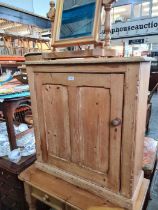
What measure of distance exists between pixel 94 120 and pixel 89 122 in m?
0.03

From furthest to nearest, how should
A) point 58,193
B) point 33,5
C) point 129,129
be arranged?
point 33,5
point 58,193
point 129,129

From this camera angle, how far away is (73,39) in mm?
995

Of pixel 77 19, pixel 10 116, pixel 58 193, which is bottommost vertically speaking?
pixel 58 193

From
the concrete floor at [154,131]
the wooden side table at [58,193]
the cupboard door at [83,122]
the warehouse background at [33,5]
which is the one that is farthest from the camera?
the warehouse background at [33,5]

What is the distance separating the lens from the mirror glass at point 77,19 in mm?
933

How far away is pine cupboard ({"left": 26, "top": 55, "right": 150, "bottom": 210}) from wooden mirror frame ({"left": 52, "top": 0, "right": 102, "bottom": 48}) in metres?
0.17

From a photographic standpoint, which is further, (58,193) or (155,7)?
(155,7)

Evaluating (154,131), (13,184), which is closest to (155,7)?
(154,131)

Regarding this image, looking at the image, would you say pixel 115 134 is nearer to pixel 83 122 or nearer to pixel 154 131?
pixel 83 122

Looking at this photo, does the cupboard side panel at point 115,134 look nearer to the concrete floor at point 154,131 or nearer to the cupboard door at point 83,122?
the cupboard door at point 83,122

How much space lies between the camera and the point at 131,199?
89cm

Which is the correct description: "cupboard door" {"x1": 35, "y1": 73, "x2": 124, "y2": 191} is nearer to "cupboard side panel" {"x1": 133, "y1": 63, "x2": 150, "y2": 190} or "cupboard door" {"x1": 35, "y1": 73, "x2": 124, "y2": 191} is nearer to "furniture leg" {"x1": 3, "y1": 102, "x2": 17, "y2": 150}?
"cupboard side panel" {"x1": 133, "y1": 63, "x2": 150, "y2": 190}

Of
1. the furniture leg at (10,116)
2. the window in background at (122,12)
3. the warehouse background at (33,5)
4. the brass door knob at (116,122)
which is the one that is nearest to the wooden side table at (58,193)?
the furniture leg at (10,116)

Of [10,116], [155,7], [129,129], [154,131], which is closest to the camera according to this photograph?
[129,129]
